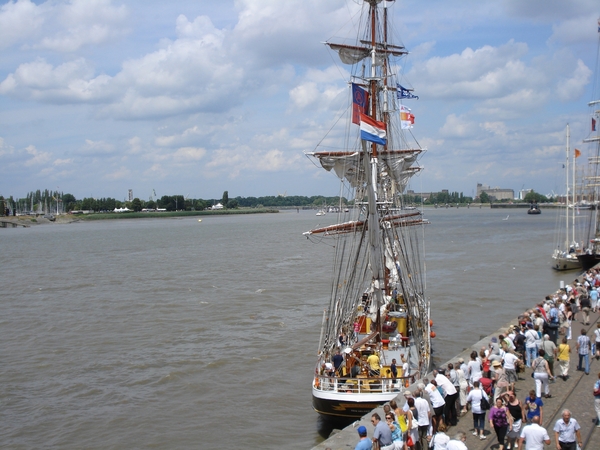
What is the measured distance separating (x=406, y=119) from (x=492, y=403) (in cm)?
2606

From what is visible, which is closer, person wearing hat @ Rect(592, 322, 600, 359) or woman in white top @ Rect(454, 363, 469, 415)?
woman in white top @ Rect(454, 363, 469, 415)

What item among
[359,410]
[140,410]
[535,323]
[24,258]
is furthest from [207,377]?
[24,258]

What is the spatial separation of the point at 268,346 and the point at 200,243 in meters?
65.3

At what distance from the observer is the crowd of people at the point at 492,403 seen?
9.95 m

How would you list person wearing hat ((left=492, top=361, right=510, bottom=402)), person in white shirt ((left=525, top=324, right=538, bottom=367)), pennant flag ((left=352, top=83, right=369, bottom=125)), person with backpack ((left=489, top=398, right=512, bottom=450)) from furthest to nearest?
pennant flag ((left=352, top=83, right=369, bottom=125)), person in white shirt ((left=525, top=324, right=538, bottom=367)), person wearing hat ((left=492, top=361, right=510, bottom=402)), person with backpack ((left=489, top=398, right=512, bottom=450))

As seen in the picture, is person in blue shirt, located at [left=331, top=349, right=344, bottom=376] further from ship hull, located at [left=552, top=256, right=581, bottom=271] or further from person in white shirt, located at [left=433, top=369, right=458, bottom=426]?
ship hull, located at [left=552, top=256, right=581, bottom=271]

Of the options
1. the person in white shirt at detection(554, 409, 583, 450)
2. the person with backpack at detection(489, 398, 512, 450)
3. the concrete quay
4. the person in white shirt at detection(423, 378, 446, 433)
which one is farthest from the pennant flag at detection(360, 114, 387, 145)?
the person in white shirt at detection(554, 409, 583, 450)

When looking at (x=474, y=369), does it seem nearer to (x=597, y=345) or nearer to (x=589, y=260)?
(x=597, y=345)

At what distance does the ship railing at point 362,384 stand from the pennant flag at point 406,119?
872 inches

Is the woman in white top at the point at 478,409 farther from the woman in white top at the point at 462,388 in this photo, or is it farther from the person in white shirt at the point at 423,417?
the woman in white top at the point at 462,388

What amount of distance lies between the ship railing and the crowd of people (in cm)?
239

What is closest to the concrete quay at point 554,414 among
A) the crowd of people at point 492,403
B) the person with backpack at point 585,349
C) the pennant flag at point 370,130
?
the crowd of people at point 492,403

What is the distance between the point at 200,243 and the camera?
298ft

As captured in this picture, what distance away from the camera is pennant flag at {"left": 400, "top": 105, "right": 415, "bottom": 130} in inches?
1418
